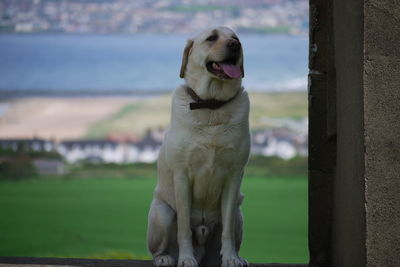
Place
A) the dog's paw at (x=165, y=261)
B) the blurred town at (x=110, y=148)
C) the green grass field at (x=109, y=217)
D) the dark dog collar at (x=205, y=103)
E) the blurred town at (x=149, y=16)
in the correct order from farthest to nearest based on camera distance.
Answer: the blurred town at (x=149, y=16)
the blurred town at (x=110, y=148)
the green grass field at (x=109, y=217)
the dog's paw at (x=165, y=261)
the dark dog collar at (x=205, y=103)

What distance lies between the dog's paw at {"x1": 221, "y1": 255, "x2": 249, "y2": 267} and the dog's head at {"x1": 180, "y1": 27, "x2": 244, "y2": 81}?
0.88m

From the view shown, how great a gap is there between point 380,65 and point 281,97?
28.3ft

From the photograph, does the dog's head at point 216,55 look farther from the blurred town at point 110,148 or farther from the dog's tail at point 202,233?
the blurred town at point 110,148

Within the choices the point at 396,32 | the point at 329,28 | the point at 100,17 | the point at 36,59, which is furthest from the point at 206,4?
the point at 396,32

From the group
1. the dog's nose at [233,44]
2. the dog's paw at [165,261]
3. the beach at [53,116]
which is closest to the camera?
the dog's nose at [233,44]

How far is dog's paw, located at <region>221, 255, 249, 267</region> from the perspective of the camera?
3386 millimetres

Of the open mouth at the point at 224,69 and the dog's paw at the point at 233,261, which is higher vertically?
the open mouth at the point at 224,69

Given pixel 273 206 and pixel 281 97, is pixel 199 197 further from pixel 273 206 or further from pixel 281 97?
pixel 281 97

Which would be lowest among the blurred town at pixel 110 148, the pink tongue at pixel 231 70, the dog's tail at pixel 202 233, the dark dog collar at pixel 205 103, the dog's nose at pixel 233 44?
the blurred town at pixel 110 148

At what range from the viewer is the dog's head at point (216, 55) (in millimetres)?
3246

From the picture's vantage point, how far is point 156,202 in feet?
11.8

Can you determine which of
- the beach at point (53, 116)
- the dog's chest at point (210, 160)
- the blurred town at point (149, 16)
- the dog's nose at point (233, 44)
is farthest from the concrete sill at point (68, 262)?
the beach at point (53, 116)

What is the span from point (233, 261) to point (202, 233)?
24 centimetres

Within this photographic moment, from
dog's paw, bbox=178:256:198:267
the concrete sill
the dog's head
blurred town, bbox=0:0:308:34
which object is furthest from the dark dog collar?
blurred town, bbox=0:0:308:34
